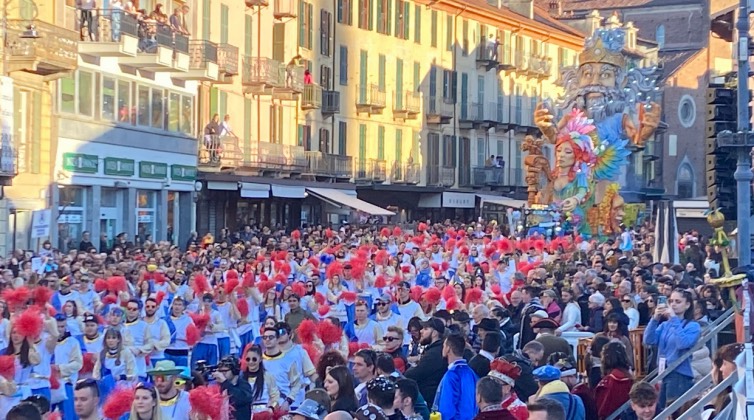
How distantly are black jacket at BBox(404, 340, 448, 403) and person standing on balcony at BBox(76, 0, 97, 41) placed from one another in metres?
21.1

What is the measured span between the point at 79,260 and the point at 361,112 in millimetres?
30633

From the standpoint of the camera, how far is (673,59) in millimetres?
75688

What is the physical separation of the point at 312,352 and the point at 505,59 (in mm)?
51121

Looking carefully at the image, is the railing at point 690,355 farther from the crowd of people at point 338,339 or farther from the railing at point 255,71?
the railing at point 255,71

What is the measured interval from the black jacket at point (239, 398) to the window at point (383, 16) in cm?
4207

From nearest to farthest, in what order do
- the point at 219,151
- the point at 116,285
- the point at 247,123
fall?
the point at 116,285 < the point at 219,151 < the point at 247,123

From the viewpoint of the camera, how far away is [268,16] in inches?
1695

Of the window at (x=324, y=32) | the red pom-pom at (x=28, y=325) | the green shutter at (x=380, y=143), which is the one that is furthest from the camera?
the green shutter at (x=380, y=143)

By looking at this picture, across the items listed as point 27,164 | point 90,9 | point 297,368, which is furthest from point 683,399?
point 90,9

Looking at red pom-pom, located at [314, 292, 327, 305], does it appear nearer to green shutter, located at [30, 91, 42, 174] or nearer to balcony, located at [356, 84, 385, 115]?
green shutter, located at [30, 91, 42, 174]

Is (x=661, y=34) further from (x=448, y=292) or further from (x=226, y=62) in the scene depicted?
(x=448, y=292)

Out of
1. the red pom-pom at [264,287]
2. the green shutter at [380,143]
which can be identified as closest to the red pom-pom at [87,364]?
the red pom-pom at [264,287]

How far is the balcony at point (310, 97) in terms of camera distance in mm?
45438

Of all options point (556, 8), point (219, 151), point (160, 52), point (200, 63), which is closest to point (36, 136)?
point (160, 52)
